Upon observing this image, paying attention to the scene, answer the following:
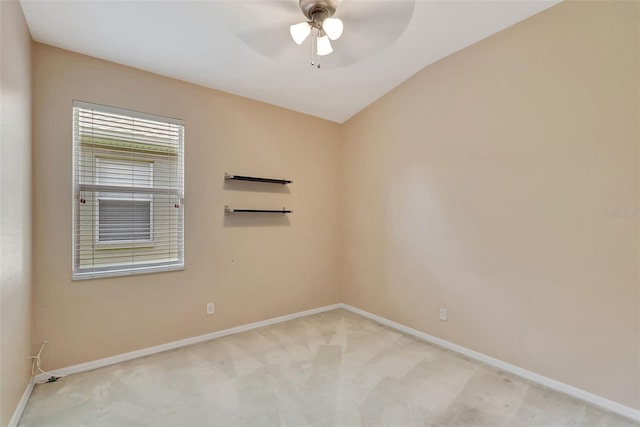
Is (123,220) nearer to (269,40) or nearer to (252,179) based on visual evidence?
(252,179)

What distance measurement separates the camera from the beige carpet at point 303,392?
6.12 ft

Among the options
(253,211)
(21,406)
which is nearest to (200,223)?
(253,211)

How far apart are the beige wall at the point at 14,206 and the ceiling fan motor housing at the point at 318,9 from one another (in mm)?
1620

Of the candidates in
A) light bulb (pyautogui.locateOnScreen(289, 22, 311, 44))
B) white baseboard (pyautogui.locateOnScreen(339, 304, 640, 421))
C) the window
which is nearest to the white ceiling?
light bulb (pyautogui.locateOnScreen(289, 22, 311, 44))

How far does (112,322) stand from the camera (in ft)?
8.34

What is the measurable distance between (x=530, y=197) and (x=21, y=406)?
12.5 ft

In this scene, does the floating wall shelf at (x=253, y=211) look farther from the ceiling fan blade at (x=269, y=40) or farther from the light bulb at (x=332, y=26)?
the light bulb at (x=332, y=26)

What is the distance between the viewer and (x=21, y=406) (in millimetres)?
1910

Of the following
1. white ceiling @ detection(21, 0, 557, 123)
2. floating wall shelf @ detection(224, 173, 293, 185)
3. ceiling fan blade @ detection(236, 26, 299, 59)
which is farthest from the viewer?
floating wall shelf @ detection(224, 173, 293, 185)

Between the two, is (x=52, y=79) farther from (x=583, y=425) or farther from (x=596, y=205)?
(x=583, y=425)

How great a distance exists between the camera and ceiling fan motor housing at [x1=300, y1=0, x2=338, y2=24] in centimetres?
189

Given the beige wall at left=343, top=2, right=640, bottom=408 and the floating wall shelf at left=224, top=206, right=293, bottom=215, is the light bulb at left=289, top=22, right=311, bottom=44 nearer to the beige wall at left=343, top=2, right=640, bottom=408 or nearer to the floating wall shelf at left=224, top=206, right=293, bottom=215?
the beige wall at left=343, top=2, right=640, bottom=408

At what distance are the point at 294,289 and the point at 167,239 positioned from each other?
1569 mm

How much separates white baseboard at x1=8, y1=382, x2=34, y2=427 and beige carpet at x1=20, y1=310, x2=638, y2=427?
1.4 inches
